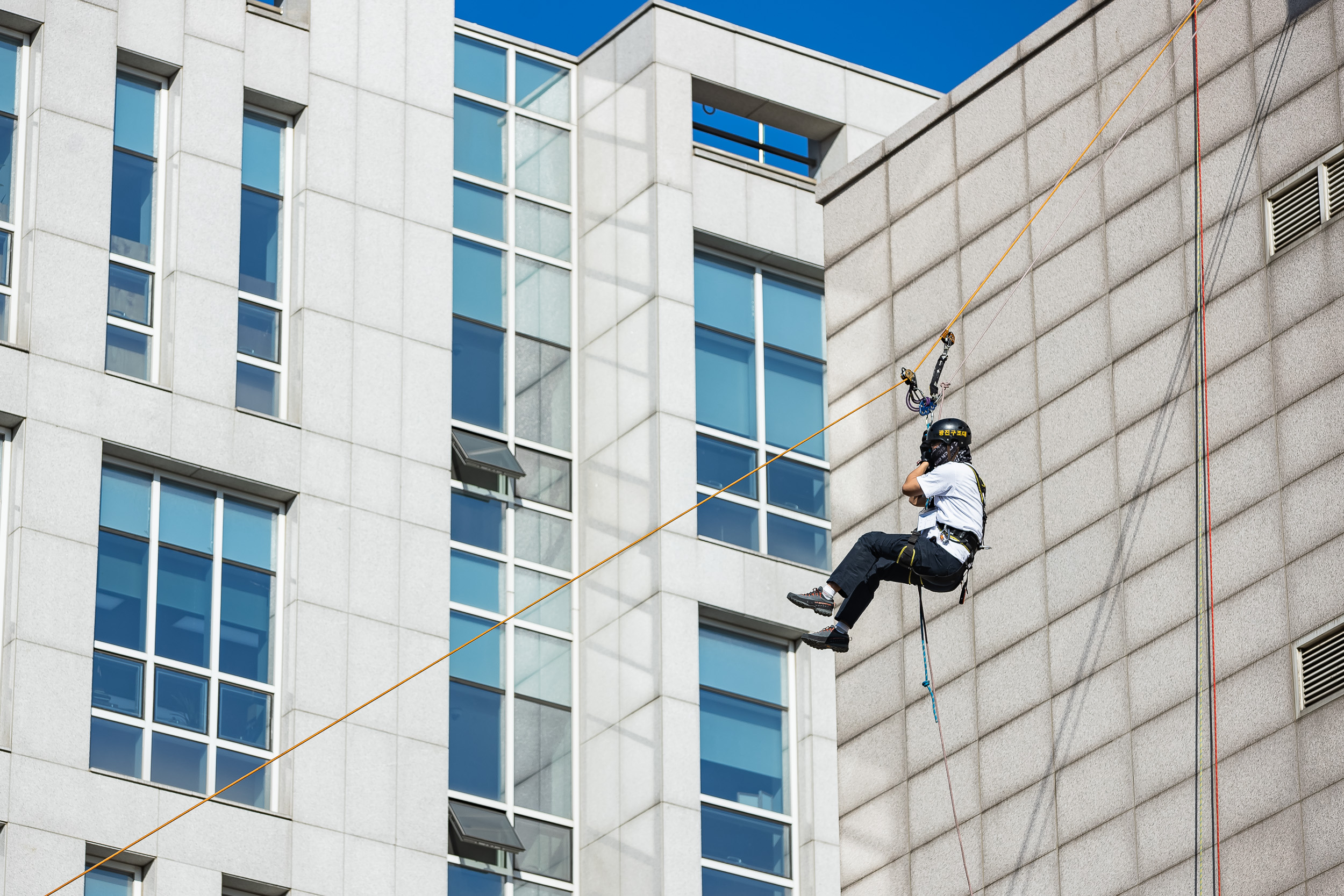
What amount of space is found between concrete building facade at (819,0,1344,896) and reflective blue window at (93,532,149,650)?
917 centimetres

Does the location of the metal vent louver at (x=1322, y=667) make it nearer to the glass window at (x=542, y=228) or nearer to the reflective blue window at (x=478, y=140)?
the glass window at (x=542, y=228)

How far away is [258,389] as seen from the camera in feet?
101

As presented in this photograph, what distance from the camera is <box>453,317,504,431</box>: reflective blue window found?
3281cm

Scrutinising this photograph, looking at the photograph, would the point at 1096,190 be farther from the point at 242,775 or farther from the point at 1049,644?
the point at 242,775

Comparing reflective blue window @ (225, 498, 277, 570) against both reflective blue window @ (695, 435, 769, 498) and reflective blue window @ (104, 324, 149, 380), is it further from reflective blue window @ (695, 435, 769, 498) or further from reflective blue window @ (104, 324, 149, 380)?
reflective blue window @ (695, 435, 769, 498)

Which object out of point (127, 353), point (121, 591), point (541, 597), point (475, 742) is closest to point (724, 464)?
point (541, 597)

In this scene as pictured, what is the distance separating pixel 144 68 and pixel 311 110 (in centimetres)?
217

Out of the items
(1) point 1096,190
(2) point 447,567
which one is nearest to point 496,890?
(2) point 447,567

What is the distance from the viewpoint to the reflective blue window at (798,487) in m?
34.2

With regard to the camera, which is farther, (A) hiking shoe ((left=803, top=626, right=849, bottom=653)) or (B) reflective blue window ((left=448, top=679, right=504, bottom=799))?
(B) reflective blue window ((left=448, top=679, right=504, bottom=799))

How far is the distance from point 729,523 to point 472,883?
607 cm

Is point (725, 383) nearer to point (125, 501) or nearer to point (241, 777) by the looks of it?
point (125, 501)

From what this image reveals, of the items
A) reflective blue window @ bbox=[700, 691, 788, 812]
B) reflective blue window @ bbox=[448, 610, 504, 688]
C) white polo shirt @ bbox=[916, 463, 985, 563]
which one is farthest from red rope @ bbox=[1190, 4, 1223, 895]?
reflective blue window @ bbox=[448, 610, 504, 688]

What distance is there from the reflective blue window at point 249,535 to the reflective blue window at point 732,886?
647cm
